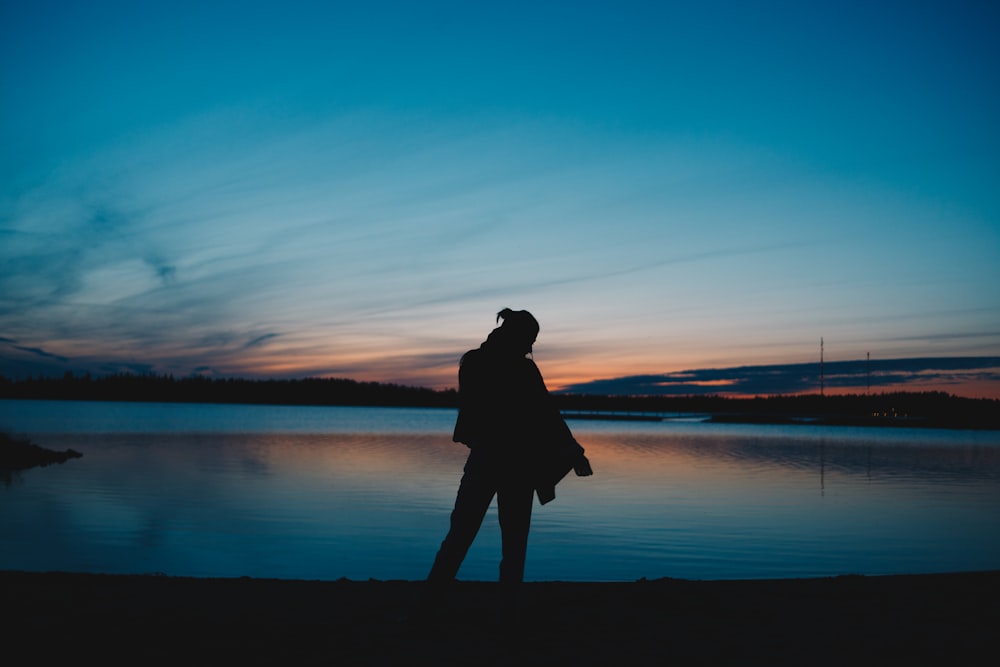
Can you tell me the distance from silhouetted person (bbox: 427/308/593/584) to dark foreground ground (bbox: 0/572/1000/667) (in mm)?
553

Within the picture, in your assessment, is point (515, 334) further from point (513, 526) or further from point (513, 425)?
point (513, 526)

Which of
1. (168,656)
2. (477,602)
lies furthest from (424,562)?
(168,656)

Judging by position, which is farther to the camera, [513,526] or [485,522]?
[485,522]

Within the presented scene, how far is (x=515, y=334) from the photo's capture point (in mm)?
6555

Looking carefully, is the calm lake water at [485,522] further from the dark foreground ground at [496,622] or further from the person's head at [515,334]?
the person's head at [515,334]

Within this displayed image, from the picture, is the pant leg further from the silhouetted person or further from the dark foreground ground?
the dark foreground ground

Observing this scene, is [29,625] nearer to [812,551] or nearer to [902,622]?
[902,622]

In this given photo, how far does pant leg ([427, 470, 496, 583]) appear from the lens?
21.2 ft

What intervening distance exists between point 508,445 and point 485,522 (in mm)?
12022

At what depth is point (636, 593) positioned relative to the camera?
7.95m

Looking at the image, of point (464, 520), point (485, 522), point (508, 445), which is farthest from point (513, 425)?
point (485, 522)

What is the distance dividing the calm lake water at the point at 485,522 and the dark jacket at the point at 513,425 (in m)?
6.05

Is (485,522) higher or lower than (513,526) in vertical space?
lower

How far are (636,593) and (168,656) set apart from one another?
444cm
